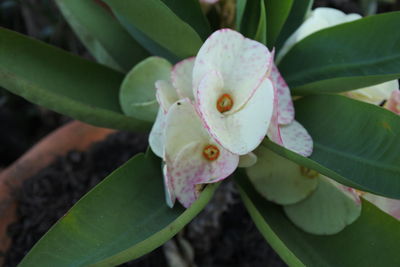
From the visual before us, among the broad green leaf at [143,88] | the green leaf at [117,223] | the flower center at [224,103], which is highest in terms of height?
the flower center at [224,103]

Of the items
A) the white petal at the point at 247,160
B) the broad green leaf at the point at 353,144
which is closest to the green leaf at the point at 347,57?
the broad green leaf at the point at 353,144

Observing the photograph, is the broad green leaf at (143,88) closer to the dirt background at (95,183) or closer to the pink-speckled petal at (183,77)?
the pink-speckled petal at (183,77)

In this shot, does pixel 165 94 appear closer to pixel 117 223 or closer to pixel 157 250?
pixel 117 223

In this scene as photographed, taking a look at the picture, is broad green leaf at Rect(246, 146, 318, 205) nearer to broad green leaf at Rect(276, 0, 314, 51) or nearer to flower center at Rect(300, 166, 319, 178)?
flower center at Rect(300, 166, 319, 178)

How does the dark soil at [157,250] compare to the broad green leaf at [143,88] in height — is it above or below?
below

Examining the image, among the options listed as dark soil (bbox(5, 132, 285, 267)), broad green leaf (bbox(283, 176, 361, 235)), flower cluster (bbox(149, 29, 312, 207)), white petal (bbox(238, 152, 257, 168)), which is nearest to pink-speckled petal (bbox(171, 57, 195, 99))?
flower cluster (bbox(149, 29, 312, 207))
